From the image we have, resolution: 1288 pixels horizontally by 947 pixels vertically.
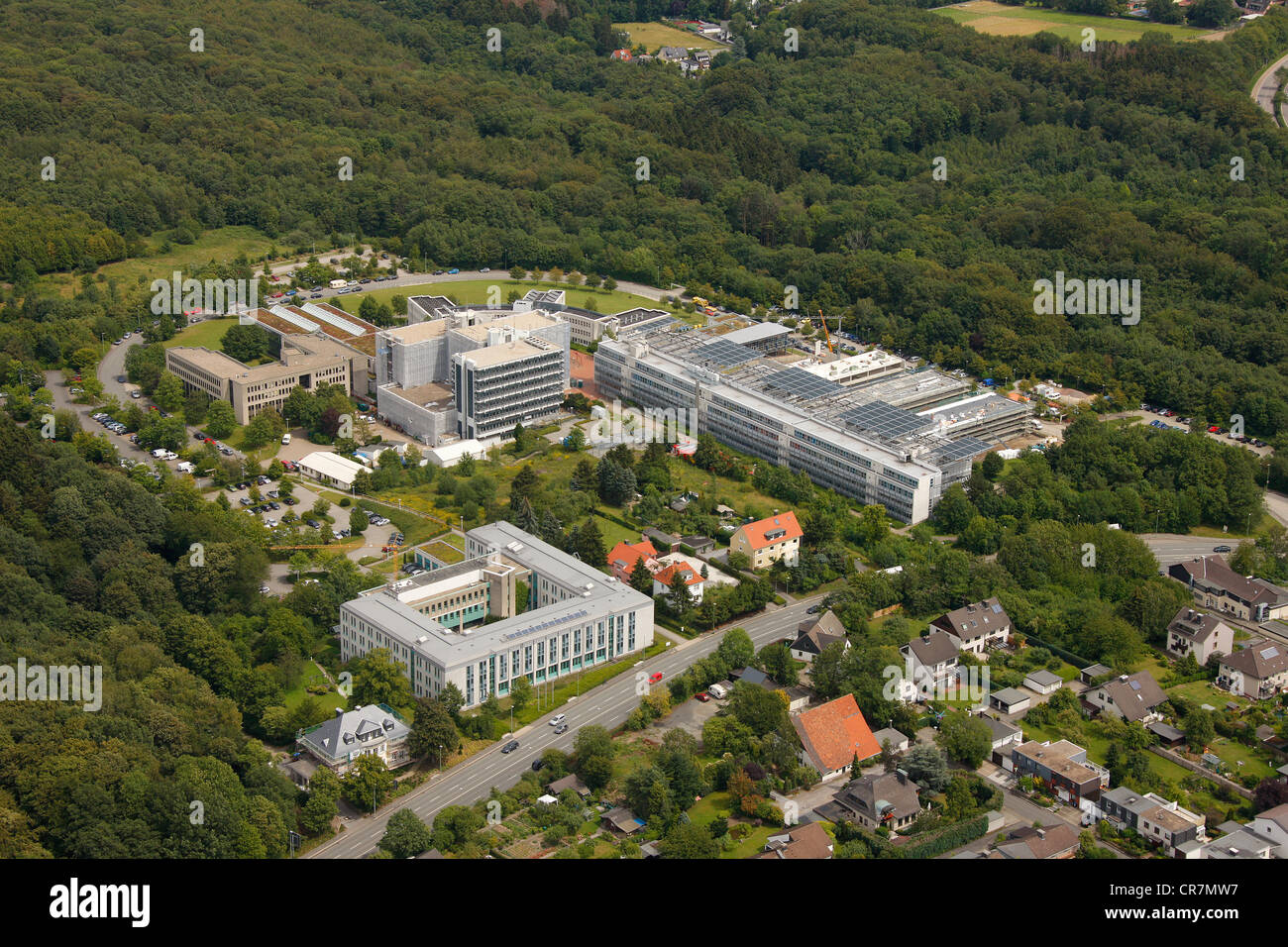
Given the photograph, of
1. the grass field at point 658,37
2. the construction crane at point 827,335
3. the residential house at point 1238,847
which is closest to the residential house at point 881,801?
the residential house at point 1238,847

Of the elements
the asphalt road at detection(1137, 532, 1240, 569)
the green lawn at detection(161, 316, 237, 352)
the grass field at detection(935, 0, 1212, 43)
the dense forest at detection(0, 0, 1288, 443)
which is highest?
→ the grass field at detection(935, 0, 1212, 43)

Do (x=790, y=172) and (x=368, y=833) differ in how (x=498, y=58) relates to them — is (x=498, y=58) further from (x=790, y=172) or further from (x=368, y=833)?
(x=368, y=833)

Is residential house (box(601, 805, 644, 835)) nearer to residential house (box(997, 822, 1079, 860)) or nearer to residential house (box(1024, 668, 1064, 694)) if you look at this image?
residential house (box(997, 822, 1079, 860))

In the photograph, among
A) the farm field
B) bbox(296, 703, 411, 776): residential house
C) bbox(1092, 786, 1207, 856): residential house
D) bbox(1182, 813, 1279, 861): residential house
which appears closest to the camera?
bbox(1182, 813, 1279, 861): residential house

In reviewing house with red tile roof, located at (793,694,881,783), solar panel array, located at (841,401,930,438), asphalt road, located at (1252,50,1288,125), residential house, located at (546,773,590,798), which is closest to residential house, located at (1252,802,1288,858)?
house with red tile roof, located at (793,694,881,783)

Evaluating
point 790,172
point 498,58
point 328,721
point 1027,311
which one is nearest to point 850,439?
point 1027,311

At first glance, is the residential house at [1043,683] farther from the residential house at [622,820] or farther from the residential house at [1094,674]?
the residential house at [622,820]

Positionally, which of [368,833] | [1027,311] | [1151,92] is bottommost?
[368,833]
